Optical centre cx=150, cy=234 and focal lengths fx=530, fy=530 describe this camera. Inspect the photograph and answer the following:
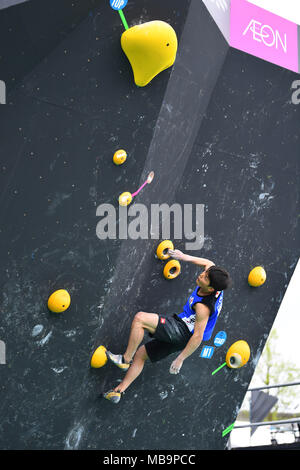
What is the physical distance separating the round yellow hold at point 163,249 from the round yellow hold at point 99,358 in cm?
74

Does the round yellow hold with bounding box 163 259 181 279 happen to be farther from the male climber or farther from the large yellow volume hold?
the large yellow volume hold

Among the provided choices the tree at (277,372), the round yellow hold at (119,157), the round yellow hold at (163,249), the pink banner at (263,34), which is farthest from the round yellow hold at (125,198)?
the tree at (277,372)

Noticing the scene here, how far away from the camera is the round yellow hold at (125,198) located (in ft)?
10.8

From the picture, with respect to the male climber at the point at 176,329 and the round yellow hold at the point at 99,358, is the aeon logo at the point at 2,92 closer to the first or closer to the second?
the male climber at the point at 176,329

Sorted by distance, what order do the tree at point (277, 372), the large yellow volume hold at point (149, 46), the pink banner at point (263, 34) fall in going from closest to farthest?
1. the large yellow volume hold at point (149, 46)
2. the pink banner at point (263, 34)
3. the tree at point (277, 372)

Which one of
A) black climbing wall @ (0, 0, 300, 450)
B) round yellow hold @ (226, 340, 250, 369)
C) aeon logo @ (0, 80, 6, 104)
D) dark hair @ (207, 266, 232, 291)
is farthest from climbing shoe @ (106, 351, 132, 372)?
aeon logo @ (0, 80, 6, 104)

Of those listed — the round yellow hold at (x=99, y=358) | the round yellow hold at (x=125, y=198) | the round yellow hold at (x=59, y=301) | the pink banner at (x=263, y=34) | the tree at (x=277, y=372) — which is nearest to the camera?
the round yellow hold at (x=59, y=301)

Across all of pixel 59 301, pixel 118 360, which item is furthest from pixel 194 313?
pixel 59 301

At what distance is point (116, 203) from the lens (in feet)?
10.8

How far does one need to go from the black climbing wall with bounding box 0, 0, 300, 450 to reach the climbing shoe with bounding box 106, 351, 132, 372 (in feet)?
0.39
